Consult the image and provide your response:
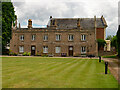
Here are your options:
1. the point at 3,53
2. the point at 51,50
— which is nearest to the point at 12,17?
the point at 3,53

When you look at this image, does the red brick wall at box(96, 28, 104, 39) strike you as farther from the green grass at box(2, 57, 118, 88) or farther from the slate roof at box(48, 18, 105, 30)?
the green grass at box(2, 57, 118, 88)

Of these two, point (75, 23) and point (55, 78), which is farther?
point (75, 23)

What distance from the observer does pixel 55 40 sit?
43.6 m

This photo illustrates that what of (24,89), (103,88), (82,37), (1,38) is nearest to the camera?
(24,89)

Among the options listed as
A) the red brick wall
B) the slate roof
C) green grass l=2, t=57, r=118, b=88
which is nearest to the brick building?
the slate roof

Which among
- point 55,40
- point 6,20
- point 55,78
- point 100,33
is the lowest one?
point 55,78

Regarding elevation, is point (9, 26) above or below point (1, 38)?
above

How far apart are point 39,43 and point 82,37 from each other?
1170 cm

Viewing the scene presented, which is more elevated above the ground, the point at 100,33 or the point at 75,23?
the point at 75,23

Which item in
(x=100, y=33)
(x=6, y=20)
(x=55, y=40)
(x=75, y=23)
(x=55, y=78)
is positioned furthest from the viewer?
(x=100, y=33)

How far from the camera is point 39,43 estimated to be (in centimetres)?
4422

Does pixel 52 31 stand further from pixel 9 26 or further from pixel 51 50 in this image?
pixel 9 26

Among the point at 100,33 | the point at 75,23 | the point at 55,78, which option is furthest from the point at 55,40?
the point at 55,78

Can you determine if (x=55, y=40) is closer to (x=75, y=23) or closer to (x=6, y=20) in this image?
(x=75, y=23)
